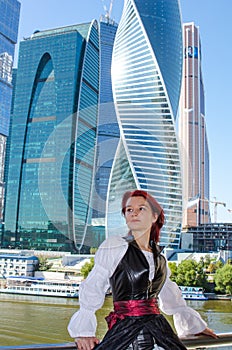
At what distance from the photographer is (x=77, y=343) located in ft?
2.22

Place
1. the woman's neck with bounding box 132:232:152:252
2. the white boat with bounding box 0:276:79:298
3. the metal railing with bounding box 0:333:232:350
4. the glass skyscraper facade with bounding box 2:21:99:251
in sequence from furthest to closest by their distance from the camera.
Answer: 1. the glass skyscraper facade with bounding box 2:21:99:251
2. the white boat with bounding box 0:276:79:298
3. the woman's neck with bounding box 132:232:152:252
4. the metal railing with bounding box 0:333:232:350

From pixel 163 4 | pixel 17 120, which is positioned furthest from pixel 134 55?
pixel 17 120

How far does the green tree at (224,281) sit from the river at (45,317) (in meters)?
0.89

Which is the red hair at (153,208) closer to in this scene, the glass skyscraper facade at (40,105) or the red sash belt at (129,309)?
the red sash belt at (129,309)

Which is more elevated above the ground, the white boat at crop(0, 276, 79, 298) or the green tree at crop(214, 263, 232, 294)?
the green tree at crop(214, 263, 232, 294)

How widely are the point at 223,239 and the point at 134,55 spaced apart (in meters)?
12.4

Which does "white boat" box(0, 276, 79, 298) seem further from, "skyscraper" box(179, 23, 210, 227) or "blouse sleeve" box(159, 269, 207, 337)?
"skyscraper" box(179, 23, 210, 227)

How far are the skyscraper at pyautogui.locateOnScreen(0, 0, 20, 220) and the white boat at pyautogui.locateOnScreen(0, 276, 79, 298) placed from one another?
665 inches

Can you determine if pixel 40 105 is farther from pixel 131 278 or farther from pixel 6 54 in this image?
pixel 131 278

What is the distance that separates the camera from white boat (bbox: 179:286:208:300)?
446 inches

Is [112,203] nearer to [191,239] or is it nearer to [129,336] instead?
[129,336]

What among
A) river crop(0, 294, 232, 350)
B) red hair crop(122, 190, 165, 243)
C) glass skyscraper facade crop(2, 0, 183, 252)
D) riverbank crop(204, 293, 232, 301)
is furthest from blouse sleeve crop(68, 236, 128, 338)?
glass skyscraper facade crop(2, 0, 183, 252)

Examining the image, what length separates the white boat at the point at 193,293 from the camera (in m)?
11.3

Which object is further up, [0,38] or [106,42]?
[106,42]
